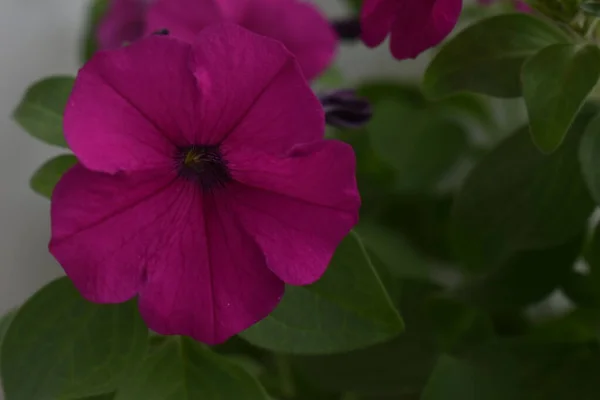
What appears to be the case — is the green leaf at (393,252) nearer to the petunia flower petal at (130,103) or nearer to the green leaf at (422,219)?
the green leaf at (422,219)

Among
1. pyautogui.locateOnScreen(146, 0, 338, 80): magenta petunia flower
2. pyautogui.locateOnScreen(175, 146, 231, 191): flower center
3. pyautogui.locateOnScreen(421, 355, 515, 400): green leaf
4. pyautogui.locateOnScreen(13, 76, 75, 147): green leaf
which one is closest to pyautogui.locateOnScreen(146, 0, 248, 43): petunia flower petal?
pyautogui.locateOnScreen(146, 0, 338, 80): magenta petunia flower

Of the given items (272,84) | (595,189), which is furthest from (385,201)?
(272,84)

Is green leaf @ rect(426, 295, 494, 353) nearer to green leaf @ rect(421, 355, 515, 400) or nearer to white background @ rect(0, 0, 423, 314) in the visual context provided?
green leaf @ rect(421, 355, 515, 400)

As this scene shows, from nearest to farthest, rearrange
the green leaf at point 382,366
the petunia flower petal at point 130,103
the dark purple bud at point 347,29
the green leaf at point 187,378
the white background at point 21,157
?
the petunia flower petal at point 130,103 < the green leaf at point 187,378 < the green leaf at point 382,366 < the dark purple bud at point 347,29 < the white background at point 21,157

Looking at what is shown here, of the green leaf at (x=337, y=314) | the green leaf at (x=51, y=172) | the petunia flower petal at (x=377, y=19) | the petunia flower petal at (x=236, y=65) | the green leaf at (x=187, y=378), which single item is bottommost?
the green leaf at (x=187, y=378)

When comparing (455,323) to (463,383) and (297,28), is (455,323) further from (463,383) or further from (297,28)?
(297,28)

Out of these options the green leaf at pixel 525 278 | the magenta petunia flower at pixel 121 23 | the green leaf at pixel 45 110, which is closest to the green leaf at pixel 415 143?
the green leaf at pixel 525 278

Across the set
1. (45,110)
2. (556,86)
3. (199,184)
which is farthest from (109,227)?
(556,86)
